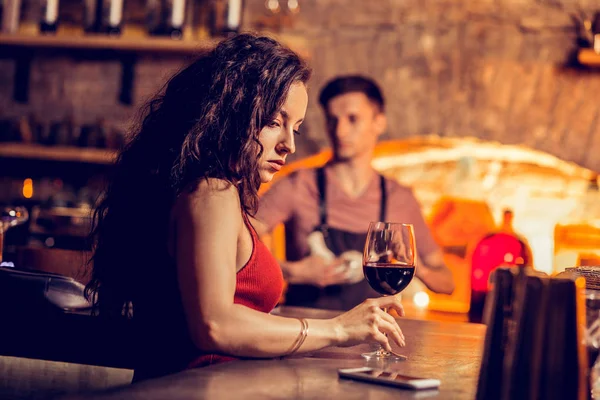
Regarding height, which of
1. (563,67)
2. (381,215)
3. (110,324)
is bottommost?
(110,324)

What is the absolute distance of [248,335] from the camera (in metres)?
1.26

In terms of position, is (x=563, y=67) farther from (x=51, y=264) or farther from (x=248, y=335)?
(x=248, y=335)

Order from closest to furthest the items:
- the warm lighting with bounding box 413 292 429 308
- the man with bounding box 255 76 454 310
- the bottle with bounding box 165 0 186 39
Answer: the man with bounding box 255 76 454 310 < the warm lighting with bounding box 413 292 429 308 < the bottle with bounding box 165 0 186 39

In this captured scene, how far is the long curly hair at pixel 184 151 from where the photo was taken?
4.69 feet

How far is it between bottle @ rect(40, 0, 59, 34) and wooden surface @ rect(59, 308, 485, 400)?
10.5ft

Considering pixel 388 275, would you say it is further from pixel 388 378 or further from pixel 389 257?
pixel 388 378

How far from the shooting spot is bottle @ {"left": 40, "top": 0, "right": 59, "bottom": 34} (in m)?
4.14

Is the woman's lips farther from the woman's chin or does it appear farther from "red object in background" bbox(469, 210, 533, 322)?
"red object in background" bbox(469, 210, 533, 322)

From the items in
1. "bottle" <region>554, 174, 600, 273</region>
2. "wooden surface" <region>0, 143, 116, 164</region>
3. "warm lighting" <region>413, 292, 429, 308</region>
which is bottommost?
"warm lighting" <region>413, 292, 429, 308</region>

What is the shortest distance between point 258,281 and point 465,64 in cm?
262

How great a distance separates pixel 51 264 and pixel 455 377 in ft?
4.21

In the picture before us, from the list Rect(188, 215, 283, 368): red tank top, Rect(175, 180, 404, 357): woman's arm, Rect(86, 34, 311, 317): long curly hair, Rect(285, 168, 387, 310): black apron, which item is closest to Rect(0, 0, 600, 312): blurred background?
Rect(285, 168, 387, 310): black apron

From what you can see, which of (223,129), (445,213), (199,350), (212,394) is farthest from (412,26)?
(212,394)

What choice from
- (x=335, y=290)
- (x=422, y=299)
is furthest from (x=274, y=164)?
(x=422, y=299)
